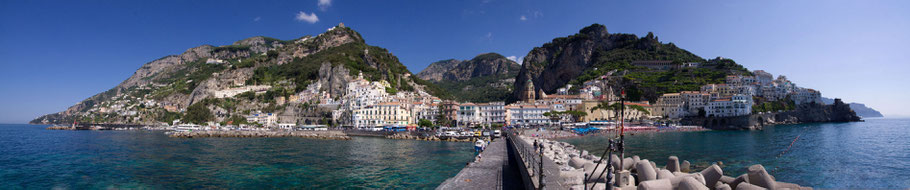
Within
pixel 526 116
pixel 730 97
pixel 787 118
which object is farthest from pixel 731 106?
pixel 526 116

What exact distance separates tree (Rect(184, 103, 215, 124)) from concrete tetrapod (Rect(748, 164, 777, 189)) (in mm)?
104417

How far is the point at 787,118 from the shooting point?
77.9 metres

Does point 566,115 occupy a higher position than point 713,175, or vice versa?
point 566,115

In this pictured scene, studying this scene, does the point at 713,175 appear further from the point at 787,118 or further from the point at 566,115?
the point at 787,118

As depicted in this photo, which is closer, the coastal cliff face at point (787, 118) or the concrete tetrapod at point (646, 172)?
the concrete tetrapod at point (646, 172)

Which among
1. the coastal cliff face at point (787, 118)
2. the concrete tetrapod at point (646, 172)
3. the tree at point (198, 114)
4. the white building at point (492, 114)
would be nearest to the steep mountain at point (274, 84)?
the tree at point (198, 114)

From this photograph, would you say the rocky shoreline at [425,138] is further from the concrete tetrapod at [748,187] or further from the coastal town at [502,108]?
the concrete tetrapod at [748,187]

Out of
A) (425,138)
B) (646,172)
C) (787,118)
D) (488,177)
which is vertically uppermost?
(787,118)

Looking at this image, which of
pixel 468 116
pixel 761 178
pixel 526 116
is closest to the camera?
pixel 761 178

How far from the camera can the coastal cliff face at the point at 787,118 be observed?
Answer: 67.4 meters

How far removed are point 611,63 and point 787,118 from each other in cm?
4670

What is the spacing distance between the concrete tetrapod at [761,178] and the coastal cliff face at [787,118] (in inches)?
2716

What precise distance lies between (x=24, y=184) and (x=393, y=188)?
18.3 metres

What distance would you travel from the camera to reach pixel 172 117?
96875 millimetres
